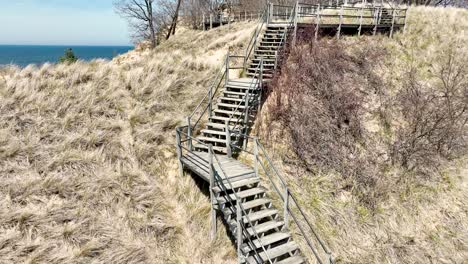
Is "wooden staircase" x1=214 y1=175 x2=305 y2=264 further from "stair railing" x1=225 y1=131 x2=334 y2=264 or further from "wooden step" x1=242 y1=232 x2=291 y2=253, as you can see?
"stair railing" x1=225 y1=131 x2=334 y2=264

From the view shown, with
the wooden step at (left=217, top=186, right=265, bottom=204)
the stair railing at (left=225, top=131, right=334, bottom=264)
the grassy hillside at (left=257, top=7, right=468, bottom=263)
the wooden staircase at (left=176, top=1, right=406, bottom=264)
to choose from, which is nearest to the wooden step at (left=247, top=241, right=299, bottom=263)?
the wooden staircase at (left=176, top=1, right=406, bottom=264)

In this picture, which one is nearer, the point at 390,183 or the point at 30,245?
the point at 30,245

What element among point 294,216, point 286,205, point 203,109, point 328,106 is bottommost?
point 294,216

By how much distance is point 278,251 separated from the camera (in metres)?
7.65

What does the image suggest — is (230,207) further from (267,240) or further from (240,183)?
(267,240)

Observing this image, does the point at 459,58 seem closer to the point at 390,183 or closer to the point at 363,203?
the point at 390,183

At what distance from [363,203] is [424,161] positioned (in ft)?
11.4

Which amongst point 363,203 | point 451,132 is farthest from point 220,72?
point 451,132

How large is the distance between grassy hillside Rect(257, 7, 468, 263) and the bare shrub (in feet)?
0.14

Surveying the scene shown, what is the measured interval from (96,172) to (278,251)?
20.7ft

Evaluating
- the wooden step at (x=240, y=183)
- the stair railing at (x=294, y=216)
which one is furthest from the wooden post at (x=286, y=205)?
the wooden step at (x=240, y=183)

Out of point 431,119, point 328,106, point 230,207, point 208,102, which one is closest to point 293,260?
point 230,207

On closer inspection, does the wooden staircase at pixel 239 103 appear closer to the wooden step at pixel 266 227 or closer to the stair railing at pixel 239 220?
the stair railing at pixel 239 220

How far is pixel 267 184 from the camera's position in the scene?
10.5 m
